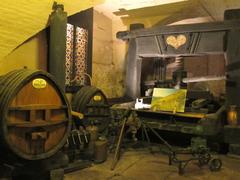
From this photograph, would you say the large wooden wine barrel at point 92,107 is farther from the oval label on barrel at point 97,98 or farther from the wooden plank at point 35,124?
the wooden plank at point 35,124

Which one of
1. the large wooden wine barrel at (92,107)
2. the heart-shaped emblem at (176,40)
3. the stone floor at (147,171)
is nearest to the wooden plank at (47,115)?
the stone floor at (147,171)

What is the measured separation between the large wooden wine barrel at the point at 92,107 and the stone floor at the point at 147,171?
2.28 ft

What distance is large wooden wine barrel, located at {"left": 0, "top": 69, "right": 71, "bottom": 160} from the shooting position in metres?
2.52

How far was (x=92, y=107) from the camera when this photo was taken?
15.2 feet

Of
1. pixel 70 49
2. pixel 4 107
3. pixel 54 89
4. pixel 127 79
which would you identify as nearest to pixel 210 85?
pixel 127 79

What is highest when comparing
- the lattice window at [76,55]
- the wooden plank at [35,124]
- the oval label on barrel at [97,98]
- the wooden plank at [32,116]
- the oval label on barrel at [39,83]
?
the lattice window at [76,55]

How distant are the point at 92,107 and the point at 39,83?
77.4 inches

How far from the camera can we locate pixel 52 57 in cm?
416

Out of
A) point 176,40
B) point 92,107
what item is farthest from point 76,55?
point 176,40

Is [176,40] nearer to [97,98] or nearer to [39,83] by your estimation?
[97,98]

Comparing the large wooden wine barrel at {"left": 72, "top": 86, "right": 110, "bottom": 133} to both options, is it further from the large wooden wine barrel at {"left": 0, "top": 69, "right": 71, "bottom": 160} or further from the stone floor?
the large wooden wine barrel at {"left": 0, "top": 69, "right": 71, "bottom": 160}

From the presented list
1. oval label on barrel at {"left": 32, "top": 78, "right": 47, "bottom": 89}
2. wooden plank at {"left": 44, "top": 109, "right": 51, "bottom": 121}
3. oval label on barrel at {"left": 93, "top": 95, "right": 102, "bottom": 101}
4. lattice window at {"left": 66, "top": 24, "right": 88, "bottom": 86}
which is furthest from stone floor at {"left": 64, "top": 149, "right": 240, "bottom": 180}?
lattice window at {"left": 66, "top": 24, "right": 88, "bottom": 86}

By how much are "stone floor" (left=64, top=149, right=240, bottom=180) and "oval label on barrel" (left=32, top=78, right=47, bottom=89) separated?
1.18 metres

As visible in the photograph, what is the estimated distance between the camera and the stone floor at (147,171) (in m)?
3.35
